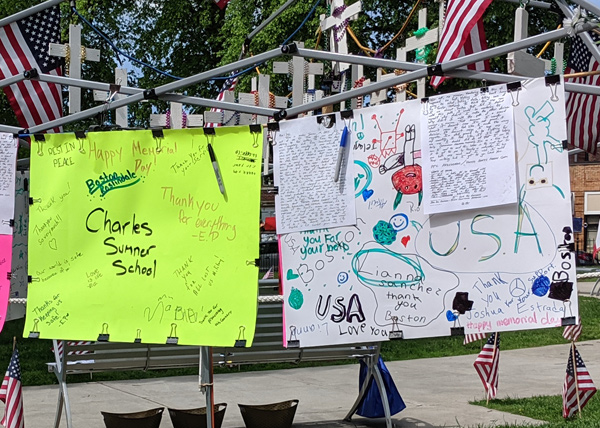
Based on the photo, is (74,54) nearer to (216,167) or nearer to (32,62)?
(32,62)

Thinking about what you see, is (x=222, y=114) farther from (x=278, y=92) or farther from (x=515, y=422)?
(x=278, y=92)

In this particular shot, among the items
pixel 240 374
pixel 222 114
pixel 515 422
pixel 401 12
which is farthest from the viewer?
pixel 401 12

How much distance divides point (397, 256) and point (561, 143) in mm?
1045

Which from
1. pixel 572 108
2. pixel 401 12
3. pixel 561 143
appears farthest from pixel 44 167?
pixel 401 12

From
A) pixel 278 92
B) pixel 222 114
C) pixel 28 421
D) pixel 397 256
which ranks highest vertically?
pixel 278 92

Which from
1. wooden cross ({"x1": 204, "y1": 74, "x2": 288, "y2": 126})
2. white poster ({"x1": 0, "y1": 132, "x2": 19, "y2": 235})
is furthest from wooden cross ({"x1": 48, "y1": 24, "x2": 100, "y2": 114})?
wooden cross ({"x1": 204, "y1": 74, "x2": 288, "y2": 126})

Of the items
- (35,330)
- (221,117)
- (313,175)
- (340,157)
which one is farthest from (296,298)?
(221,117)

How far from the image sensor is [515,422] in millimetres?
6781

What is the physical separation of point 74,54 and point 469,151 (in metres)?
2.99

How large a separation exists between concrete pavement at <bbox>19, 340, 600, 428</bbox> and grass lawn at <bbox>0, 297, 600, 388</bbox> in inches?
12.9

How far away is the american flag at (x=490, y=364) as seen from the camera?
754 centimetres

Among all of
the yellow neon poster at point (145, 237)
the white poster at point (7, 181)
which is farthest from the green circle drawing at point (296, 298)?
the white poster at point (7, 181)

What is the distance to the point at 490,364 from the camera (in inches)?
298

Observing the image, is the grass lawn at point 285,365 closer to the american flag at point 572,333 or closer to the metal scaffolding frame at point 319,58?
the american flag at point 572,333
